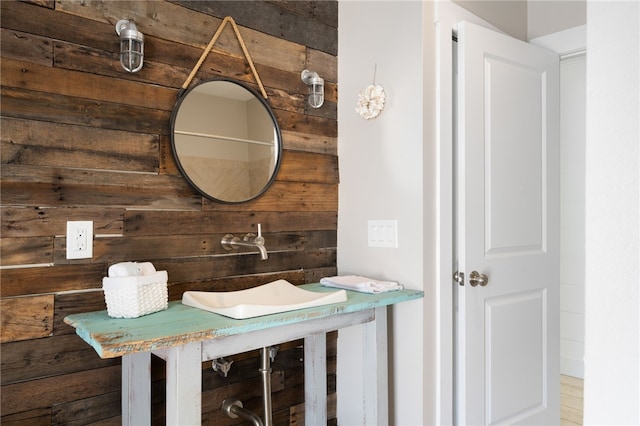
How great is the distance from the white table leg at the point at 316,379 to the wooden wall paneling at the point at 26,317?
97 centimetres

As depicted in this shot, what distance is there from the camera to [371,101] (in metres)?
2.08

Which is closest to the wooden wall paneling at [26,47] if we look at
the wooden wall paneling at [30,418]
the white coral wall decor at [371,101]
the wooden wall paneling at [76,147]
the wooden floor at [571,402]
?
the wooden wall paneling at [76,147]

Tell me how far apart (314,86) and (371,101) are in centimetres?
26

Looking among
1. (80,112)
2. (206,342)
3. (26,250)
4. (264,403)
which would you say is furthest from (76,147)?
(264,403)

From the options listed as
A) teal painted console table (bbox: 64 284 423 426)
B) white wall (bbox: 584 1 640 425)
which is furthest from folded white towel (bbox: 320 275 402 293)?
white wall (bbox: 584 1 640 425)

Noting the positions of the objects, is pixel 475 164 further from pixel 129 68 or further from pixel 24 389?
pixel 24 389

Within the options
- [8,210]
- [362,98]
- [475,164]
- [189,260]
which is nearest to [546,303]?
[475,164]

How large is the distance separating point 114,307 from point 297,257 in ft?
2.89

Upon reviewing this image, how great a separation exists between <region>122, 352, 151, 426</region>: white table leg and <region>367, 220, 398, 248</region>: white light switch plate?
1.03m

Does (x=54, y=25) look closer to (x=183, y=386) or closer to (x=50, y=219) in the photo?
(x=50, y=219)

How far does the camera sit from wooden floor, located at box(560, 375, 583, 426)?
2.65 metres

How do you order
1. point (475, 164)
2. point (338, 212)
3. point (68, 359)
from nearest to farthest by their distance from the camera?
point (68, 359), point (475, 164), point (338, 212)

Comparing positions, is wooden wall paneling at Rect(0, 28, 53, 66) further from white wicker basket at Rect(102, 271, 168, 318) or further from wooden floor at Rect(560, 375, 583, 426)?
wooden floor at Rect(560, 375, 583, 426)

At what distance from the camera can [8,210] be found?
140cm
